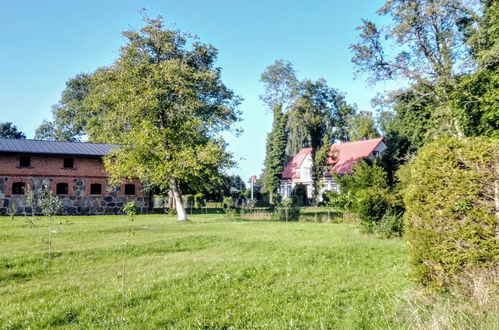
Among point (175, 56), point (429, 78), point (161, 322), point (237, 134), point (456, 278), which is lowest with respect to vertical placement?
point (161, 322)

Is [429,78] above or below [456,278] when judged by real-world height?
above

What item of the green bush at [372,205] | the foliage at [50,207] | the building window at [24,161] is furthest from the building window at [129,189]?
the green bush at [372,205]

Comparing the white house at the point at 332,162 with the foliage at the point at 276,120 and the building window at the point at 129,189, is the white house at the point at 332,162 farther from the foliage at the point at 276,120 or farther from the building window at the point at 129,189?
the building window at the point at 129,189

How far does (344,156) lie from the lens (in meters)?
51.5

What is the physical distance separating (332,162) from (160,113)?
2962 cm

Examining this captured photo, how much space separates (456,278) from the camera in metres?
5.79

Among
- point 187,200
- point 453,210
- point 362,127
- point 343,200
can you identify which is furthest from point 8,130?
point 453,210

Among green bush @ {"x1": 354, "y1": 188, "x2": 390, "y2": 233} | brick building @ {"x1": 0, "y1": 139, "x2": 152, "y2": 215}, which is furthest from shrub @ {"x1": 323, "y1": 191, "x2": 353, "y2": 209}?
brick building @ {"x1": 0, "y1": 139, "x2": 152, "y2": 215}

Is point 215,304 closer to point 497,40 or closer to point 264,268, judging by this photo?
point 264,268

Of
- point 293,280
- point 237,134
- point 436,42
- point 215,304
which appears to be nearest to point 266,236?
point 293,280

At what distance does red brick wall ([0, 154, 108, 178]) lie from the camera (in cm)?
2991

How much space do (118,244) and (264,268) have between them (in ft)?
20.5

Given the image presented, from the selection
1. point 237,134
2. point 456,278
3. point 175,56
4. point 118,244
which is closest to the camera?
point 456,278

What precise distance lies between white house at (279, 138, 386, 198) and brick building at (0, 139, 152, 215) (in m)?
A: 24.2
